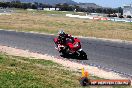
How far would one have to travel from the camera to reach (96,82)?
1188cm

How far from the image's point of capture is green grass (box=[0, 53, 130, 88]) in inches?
480

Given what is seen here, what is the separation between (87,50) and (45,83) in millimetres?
13289

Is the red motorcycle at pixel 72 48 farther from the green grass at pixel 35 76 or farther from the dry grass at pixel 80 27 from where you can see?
the dry grass at pixel 80 27

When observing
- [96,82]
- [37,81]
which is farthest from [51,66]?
[96,82]

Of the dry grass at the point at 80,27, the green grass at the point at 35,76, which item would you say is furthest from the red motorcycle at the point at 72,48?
the dry grass at the point at 80,27

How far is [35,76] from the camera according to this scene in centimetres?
1365

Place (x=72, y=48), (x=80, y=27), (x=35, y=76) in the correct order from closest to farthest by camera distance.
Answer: (x=35, y=76) → (x=72, y=48) → (x=80, y=27)

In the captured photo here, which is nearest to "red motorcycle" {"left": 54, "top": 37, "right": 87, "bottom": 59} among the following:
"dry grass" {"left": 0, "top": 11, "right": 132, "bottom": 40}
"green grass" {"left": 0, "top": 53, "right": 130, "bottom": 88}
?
"green grass" {"left": 0, "top": 53, "right": 130, "bottom": 88}

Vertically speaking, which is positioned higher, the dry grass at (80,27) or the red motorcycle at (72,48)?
the red motorcycle at (72,48)

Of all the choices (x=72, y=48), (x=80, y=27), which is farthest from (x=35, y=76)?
(x=80, y=27)

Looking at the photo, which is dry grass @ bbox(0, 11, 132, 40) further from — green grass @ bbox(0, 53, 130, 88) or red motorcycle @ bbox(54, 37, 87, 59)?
green grass @ bbox(0, 53, 130, 88)

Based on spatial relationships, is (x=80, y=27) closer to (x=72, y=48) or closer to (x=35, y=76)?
(x=72, y=48)

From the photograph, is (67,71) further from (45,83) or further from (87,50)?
(87,50)

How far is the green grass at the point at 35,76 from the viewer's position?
480 inches
